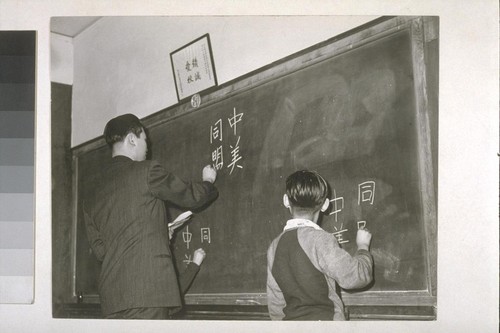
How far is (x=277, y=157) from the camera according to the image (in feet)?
5.88

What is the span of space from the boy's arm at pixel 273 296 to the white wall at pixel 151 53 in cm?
59

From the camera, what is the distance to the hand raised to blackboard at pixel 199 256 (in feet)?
6.13

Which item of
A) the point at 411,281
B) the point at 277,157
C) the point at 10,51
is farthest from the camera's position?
the point at 10,51

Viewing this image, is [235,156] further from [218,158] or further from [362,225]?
[362,225]

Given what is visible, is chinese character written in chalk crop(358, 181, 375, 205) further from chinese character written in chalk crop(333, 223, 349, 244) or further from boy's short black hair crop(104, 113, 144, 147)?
boy's short black hair crop(104, 113, 144, 147)

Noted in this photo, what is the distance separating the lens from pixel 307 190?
1.74 meters

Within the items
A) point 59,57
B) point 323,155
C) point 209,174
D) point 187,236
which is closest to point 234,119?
point 209,174

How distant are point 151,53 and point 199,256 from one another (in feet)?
2.27

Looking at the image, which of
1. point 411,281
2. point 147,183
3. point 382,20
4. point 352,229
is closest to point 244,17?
point 382,20

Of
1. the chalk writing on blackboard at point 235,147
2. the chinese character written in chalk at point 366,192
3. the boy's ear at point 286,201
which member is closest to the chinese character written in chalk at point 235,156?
the chalk writing on blackboard at point 235,147

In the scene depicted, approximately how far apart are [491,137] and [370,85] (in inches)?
16.4

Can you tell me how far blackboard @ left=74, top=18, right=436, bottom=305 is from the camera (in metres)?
1.68

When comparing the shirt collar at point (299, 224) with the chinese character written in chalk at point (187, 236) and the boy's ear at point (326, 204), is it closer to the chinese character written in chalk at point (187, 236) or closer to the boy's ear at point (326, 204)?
the boy's ear at point (326, 204)

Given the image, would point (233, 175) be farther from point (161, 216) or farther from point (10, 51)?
point (10, 51)
